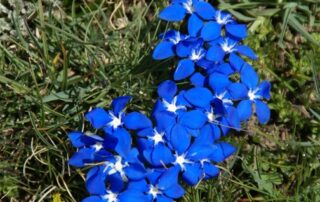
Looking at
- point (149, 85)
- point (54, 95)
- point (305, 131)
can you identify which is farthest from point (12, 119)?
point (305, 131)

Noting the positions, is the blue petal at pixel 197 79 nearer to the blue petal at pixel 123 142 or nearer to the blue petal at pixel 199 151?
the blue petal at pixel 199 151

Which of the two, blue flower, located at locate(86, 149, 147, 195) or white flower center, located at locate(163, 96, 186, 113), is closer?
blue flower, located at locate(86, 149, 147, 195)

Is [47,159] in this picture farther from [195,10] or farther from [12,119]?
[195,10]

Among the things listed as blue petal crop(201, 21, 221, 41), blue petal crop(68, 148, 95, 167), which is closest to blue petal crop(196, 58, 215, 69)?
blue petal crop(201, 21, 221, 41)

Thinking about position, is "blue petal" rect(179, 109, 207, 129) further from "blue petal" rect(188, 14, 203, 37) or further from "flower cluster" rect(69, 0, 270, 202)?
"blue petal" rect(188, 14, 203, 37)

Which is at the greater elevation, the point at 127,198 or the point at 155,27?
the point at 155,27

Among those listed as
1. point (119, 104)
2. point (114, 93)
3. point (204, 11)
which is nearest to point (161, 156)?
point (119, 104)

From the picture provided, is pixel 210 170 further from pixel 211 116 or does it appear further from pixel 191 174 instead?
pixel 211 116
